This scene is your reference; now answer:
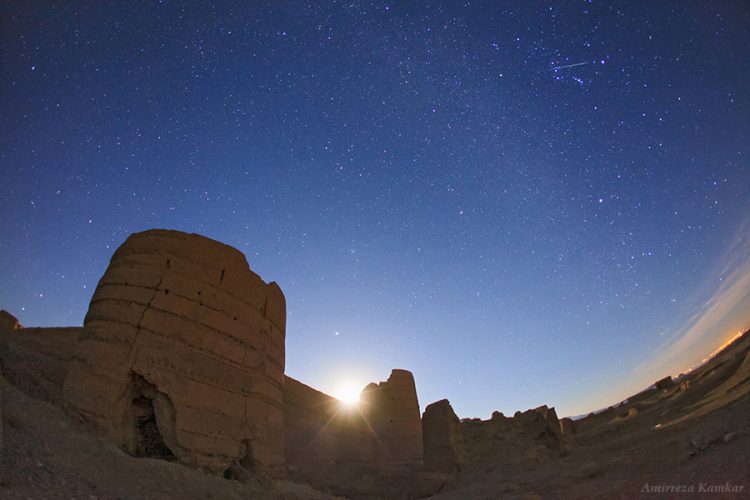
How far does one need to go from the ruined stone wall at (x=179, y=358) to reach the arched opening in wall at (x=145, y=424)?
2 centimetres

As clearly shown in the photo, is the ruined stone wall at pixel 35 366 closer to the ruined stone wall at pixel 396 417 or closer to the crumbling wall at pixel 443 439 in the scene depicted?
the crumbling wall at pixel 443 439

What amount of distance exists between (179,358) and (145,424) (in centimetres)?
141

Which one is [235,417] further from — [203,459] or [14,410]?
[14,410]

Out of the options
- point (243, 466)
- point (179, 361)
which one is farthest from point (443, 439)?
point (179, 361)

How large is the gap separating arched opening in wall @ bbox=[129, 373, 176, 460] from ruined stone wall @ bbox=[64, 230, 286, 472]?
2 cm

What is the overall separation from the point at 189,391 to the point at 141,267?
2.97 meters

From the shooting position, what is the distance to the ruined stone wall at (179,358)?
7875mm

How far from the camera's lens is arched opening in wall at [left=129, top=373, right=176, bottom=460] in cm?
805

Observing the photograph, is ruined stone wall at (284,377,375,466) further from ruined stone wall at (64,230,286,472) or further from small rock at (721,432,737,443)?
small rock at (721,432,737,443)

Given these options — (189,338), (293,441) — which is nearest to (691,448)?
(189,338)

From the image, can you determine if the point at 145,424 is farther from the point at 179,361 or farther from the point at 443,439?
the point at 443,439

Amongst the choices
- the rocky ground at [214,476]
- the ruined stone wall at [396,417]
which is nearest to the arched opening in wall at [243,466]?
the rocky ground at [214,476]

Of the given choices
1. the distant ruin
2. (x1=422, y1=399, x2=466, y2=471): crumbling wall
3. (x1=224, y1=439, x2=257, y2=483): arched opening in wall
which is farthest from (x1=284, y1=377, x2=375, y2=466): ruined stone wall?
(x1=224, y1=439, x2=257, y2=483): arched opening in wall

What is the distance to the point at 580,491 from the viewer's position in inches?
287
